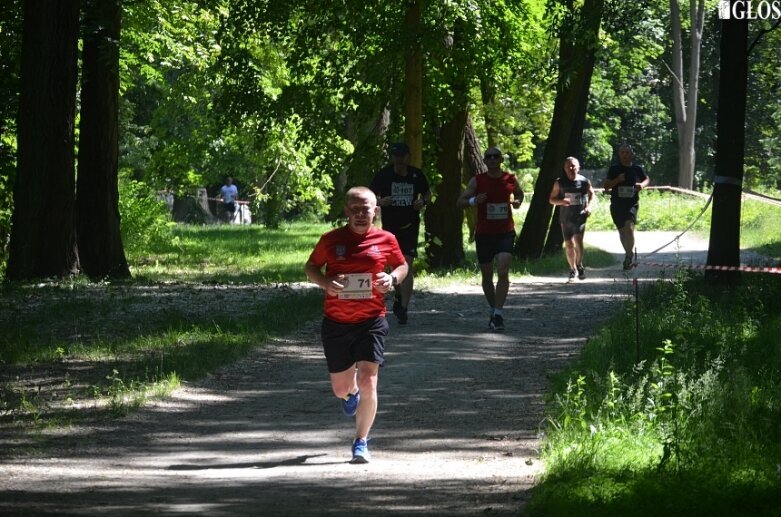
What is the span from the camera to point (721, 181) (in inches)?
691

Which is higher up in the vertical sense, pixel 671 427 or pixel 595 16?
pixel 595 16

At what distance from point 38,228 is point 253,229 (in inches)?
1067

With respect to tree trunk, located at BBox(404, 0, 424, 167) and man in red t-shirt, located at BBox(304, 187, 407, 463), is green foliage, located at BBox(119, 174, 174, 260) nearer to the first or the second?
tree trunk, located at BBox(404, 0, 424, 167)

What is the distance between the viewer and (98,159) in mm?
23672

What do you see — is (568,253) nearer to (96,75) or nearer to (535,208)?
(535,208)

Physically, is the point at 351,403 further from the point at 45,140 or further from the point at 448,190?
the point at 448,190

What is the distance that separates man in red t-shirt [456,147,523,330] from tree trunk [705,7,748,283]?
2.84m

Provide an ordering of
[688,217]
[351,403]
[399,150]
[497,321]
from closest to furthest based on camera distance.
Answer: [351,403]
[399,150]
[497,321]
[688,217]

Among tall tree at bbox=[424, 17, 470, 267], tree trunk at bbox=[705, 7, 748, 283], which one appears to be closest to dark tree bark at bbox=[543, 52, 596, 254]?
tall tree at bbox=[424, 17, 470, 267]

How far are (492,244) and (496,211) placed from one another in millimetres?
375

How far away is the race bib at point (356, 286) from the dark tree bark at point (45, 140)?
13.5 m

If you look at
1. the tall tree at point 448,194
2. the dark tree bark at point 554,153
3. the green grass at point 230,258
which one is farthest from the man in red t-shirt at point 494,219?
the dark tree bark at point 554,153

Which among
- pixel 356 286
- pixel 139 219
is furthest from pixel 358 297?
pixel 139 219

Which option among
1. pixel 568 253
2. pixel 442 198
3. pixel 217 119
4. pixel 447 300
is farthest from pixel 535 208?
pixel 447 300
